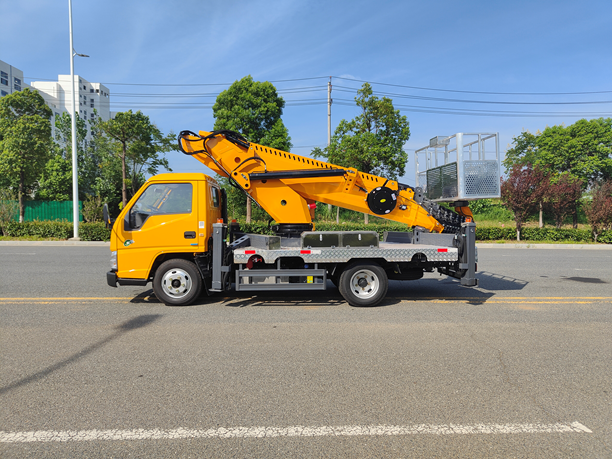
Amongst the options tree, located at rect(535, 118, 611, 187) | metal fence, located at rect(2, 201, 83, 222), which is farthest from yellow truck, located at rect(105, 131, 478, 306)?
tree, located at rect(535, 118, 611, 187)

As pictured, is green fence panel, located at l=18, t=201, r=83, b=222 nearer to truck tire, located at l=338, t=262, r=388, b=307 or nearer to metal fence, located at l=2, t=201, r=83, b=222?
metal fence, located at l=2, t=201, r=83, b=222

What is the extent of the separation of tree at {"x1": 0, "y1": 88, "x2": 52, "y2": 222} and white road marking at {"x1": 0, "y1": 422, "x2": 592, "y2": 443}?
26818 millimetres

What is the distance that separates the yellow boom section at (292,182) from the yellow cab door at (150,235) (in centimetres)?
125

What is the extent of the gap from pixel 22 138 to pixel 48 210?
6.77 meters

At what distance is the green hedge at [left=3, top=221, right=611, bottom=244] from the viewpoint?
69.9 feet

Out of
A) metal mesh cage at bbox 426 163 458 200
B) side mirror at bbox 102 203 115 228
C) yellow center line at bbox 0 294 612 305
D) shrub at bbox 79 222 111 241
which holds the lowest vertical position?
yellow center line at bbox 0 294 612 305

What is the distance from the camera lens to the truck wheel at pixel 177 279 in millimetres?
6605

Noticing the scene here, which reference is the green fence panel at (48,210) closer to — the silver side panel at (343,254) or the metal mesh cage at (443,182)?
the silver side panel at (343,254)

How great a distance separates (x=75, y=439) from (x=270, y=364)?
184cm

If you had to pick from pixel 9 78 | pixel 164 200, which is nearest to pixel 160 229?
pixel 164 200

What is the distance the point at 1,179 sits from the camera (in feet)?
84.6

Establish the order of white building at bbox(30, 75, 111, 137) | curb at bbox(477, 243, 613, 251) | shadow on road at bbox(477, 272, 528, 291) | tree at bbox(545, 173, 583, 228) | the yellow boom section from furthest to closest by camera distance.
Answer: white building at bbox(30, 75, 111, 137), tree at bbox(545, 173, 583, 228), curb at bbox(477, 243, 613, 251), shadow on road at bbox(477, 272, 528, 291), the yellow boom section

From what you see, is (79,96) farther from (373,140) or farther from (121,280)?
(121,280)

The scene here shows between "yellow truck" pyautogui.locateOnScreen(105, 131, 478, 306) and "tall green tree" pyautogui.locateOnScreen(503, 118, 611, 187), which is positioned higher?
"tall green tree" pyautogui.locateOnScreen(503, 118, 611, 187)
